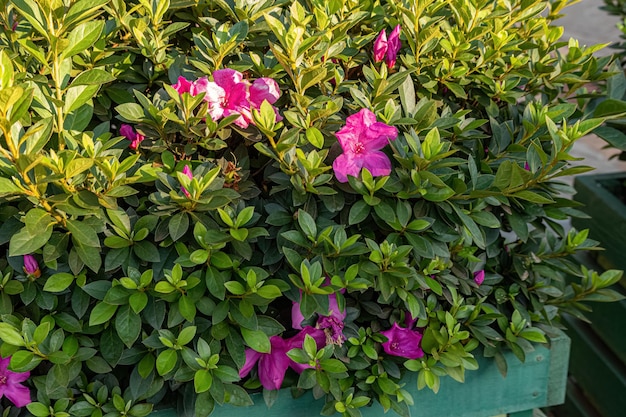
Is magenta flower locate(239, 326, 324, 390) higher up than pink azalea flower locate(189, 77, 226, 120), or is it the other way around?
pink azalea flower locate(189, 77, 226, 120)

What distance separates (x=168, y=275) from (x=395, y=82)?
51cm

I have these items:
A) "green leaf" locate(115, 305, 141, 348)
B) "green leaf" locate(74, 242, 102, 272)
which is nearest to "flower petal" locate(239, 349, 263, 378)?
"green leaf" locate(115, 305, 141, 348)

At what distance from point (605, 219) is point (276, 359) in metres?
1.45

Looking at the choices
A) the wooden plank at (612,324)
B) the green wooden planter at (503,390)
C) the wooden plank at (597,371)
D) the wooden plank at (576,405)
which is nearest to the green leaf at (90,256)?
the green wooden planter at (503,390)

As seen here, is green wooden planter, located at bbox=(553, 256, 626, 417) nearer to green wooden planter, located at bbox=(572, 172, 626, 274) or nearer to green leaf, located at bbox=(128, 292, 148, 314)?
green wooden planter, located at bbox=(572, 172, 626, 274)

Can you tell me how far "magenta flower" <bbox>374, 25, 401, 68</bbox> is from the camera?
1231 mm

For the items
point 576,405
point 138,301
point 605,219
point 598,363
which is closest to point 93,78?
point 138,301

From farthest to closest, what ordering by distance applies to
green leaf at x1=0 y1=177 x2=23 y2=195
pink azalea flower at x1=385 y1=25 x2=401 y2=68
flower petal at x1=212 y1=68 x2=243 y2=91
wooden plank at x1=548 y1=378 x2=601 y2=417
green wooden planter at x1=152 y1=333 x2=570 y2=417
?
1. wooden plank at x1=548 y1=378 x2=601 y2=417
2. green wooden planter at x1=152 y1=333 x2=570 y2=417
3. pink azalea flower at x1=385 y1=25 x2=401 y2=68
4. flower petal at x1=212 y1=68 x2=243 y2=91
5. green leaf at x1=0 y1=177 x2=23 y2=195

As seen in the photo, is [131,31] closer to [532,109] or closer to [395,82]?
[395,82]

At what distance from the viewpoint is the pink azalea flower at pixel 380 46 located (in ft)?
4.04

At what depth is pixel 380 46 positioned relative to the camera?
124 cm

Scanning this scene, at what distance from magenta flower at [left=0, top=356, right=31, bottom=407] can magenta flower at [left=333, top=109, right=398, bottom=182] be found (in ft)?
2.03

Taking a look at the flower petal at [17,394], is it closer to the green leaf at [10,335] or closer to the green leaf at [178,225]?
the green leaf at [10,335]

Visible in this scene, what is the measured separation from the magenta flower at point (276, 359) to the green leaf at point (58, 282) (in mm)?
330
